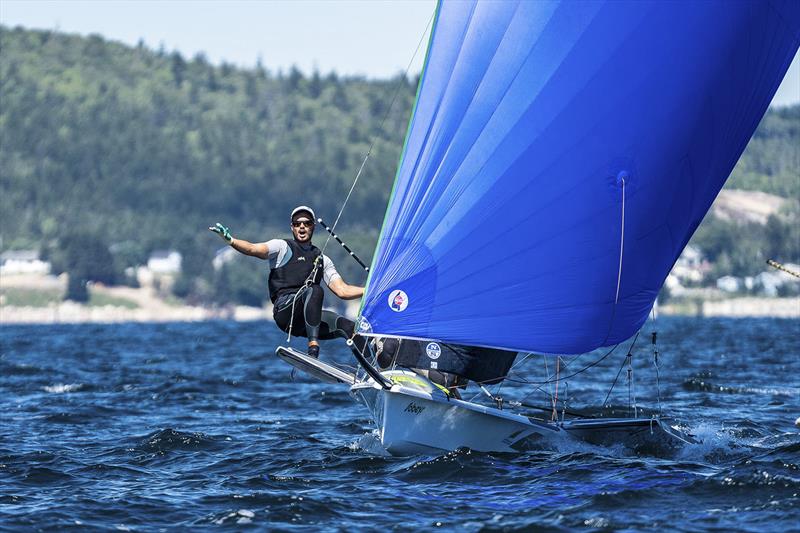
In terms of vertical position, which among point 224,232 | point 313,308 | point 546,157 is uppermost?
point 546,157

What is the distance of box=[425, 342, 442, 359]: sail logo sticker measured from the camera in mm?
15305

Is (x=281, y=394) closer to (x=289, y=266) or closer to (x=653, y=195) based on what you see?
(x=289, y=266)

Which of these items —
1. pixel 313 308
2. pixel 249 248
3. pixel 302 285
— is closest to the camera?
pixel 249 248

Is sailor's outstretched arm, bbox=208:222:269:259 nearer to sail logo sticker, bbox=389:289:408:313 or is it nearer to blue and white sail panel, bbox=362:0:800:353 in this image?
blue and white sail panel, bbox=362:0:800:353

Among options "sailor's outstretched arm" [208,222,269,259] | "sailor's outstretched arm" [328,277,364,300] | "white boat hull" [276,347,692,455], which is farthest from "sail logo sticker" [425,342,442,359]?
"sailor's outstretched arm" [208,222,269,259]

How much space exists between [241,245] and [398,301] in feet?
5.92

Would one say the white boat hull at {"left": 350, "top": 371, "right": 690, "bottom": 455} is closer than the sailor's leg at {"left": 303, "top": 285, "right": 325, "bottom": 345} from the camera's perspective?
Yes

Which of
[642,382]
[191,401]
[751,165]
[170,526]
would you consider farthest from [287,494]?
[751,165]

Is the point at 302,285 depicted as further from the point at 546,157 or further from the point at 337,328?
the point at 546,157

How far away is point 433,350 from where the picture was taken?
15.3 m

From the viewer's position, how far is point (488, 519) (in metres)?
12.2

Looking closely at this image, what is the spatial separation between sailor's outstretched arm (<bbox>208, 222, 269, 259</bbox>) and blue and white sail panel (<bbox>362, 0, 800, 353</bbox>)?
134cm

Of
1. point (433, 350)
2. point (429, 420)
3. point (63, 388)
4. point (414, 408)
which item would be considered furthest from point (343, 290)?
point (63, 388)

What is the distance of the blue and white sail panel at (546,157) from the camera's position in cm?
1415
